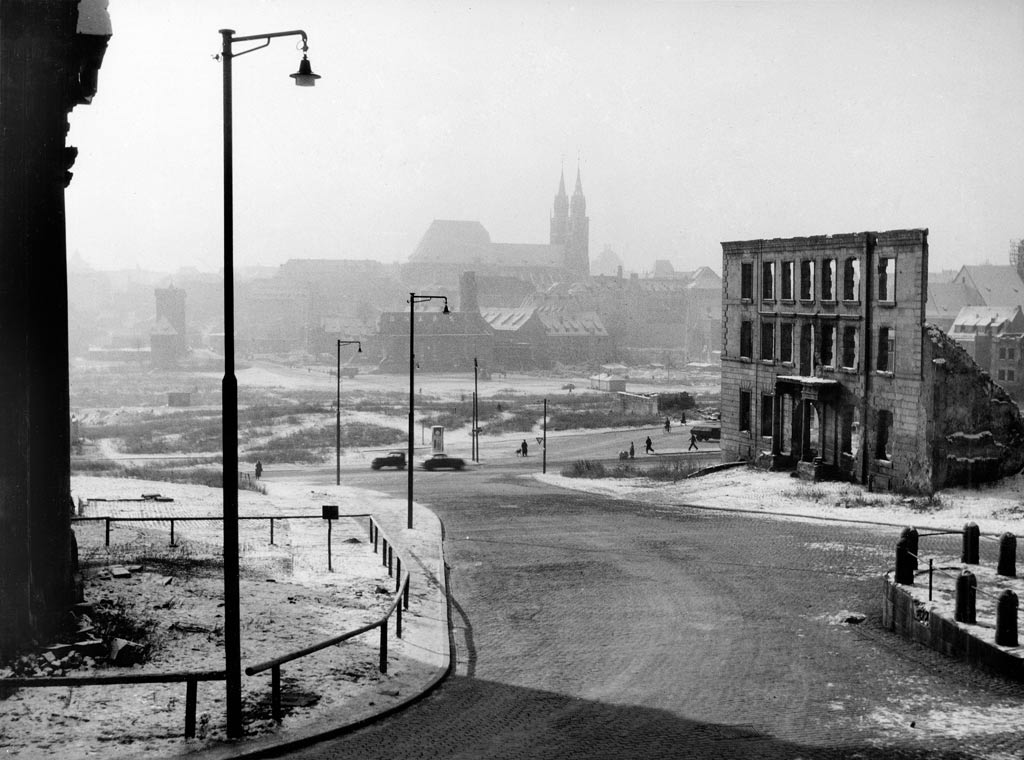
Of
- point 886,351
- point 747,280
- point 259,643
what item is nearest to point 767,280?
point 747,280

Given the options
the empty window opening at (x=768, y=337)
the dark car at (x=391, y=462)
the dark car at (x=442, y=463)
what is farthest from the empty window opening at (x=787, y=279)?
the dark car at (x=391, y=462)

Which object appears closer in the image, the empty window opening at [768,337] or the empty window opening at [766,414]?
the empty window opening at [768,337]

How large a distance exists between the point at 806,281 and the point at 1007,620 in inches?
1022

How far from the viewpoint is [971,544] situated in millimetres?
19719

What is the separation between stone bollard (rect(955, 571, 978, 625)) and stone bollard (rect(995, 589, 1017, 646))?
→ 107 cm

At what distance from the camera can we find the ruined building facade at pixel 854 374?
Answer: 3284 centimetres

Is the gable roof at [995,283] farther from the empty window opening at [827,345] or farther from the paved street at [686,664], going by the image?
the paved street at [686,664]

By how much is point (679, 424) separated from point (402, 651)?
206 ft

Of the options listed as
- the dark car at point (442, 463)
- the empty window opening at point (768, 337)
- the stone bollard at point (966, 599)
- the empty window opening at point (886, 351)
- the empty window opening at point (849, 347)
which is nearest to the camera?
the stone bollard at point (966, 599)

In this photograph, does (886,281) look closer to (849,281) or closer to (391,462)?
(849,281)

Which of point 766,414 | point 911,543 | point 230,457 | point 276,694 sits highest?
point 230,457

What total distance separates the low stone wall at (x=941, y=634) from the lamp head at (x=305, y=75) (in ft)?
37.1

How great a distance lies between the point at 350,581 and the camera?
1902cm

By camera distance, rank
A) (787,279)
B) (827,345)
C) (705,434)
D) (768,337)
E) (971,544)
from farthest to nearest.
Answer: (705,434)
(768,337)
(787,279)
(827,345)
(971,544)
